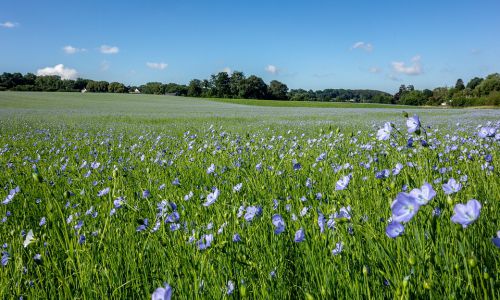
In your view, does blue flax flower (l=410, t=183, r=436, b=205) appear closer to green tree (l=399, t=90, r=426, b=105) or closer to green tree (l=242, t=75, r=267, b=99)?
green tree (l=399, t=90, r=426, b=105)

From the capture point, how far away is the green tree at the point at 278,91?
96.7m

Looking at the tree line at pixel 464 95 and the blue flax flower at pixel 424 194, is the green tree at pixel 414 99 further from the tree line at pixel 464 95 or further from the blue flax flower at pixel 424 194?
the blue flax flower at pixel 424 194

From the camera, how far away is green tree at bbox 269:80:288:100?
96688 millimetres

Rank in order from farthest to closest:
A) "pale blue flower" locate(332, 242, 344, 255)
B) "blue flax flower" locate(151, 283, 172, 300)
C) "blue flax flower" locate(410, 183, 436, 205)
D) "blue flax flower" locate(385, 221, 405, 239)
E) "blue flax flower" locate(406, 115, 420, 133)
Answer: "blue flax flower" locate(406, 115, 420, 133), "pale blue flower" locate(332, 242, 344, 255), "blue flax flower" locate(385, 221, 405, 239), "blue flax flower" locate(410, 183, 436, 205), "blue flax flower" locate(151, 283, 172, 300)

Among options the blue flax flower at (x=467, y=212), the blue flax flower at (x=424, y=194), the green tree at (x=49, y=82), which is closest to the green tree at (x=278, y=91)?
the green tree at (x=49, y=82)


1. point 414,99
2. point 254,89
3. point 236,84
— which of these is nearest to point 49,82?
point 236,84

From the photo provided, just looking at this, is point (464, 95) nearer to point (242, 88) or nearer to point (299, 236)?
point (242, 88)

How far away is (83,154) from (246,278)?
5264 millimetres

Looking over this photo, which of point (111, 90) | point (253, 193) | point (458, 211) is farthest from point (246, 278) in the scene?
point (111, 90)

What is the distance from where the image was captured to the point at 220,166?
3857mm

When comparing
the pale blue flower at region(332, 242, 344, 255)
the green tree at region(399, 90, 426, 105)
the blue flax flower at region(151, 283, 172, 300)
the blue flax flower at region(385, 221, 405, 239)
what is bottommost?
the pale blue flower at region(332, 242, 344, 255)

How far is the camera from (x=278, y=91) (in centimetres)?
9756

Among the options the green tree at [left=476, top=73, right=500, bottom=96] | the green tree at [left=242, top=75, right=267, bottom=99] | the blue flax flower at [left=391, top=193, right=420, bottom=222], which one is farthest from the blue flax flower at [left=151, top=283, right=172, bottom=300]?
the green tree at [left=242, top=75, right=267, bottom=99]

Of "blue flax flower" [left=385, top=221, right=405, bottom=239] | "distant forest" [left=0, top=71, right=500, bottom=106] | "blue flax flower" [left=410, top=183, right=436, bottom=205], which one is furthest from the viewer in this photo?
"distant forest" [left=0, top=71, right=500, bottom=106]
